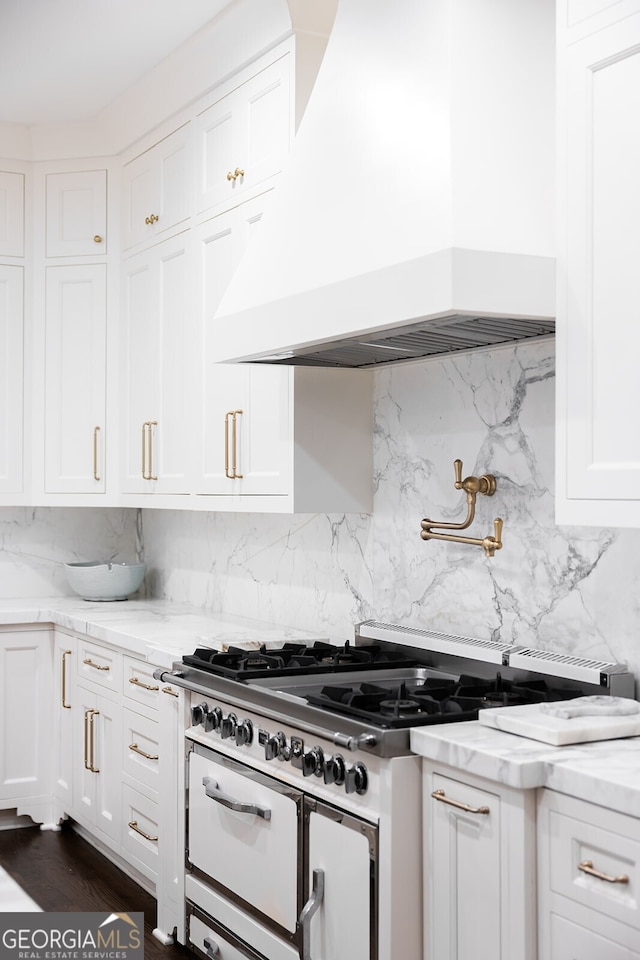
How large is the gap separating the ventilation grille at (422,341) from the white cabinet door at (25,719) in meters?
1.91

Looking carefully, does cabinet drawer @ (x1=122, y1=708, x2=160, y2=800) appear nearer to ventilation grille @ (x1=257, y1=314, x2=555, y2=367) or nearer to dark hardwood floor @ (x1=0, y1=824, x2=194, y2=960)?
→ dark hardwood floor @ (x1=0, y1=824, x2=194, y2=960)

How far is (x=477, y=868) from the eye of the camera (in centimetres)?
196

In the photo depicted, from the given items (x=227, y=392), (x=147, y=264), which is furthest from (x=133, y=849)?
(x=147, y=264)

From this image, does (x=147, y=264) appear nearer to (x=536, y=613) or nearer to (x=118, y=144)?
(x=118, y=144)

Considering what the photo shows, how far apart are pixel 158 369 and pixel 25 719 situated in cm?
150

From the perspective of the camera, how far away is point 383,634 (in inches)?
121

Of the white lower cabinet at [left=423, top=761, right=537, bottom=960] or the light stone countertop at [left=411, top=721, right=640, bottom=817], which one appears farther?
the white lower cabinet at [left=423, top=761, right=537, bottom=960]

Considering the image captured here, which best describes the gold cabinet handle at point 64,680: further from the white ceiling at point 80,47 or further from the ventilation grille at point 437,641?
the white ceiling at point 80,47

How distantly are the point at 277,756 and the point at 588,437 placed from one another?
1081 mm

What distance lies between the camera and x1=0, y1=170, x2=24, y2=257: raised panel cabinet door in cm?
454

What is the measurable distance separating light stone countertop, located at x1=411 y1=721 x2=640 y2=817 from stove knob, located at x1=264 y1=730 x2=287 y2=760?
487 mm

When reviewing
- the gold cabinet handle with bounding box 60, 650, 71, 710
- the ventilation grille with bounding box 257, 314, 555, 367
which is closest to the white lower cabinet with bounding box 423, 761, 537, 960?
the ventilation grille with bounding box 257, 314, 555, 367

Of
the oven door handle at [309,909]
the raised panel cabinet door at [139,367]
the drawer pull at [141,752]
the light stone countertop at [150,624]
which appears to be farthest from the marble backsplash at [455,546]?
the oven door handle at [309,909]

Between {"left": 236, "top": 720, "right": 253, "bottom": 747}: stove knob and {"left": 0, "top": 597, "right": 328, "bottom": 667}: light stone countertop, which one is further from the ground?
{"left": 0, "top": 597, "right": 328, "bottom": 667}: light stone countertop
